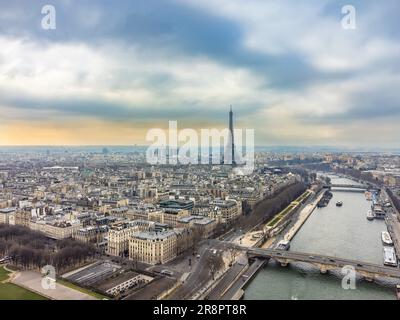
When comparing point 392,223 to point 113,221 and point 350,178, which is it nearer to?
point 113,221

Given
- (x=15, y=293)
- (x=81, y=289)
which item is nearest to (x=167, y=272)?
(x=81, y=289)

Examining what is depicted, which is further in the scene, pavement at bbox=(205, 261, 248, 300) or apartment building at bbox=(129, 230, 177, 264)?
apartment building at bbox=(129, 230, 177, 264)

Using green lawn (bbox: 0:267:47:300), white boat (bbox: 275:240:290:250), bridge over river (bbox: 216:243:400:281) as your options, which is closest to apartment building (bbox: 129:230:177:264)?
bridge over river (bbox: 216:243:400:281)

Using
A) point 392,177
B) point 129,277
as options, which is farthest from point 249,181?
point 129,277

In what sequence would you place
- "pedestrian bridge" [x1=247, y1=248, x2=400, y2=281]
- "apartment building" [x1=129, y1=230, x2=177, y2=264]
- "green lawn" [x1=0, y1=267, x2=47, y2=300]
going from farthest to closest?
"apartment building" [x1=129, y1=230, x2=177, y2=264]
"pedestrian bridge" [x1=247, y1=248, x2=400, y2=281]
"green lawn" [x1=0, y1=267, x2=47, y2=300]

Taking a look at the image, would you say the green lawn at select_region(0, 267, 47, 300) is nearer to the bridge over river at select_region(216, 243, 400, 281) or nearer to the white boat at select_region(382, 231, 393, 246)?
the bridge over river at select_region(216, 243, 400, 281)

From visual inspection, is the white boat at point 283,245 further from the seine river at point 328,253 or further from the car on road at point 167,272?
the car on road at point 167,272

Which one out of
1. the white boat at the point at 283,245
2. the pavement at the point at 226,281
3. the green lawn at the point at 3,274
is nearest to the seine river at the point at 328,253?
the white boat at the point at 283,245
